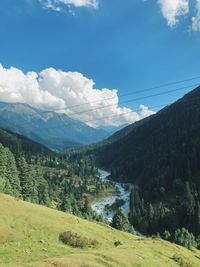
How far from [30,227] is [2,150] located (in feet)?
307

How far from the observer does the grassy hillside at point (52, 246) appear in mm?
48719

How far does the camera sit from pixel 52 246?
2280 inches

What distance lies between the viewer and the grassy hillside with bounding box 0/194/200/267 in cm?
4872

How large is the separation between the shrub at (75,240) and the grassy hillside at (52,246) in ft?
3.73

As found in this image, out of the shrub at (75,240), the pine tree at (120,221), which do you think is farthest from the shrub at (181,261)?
the pine tree at (120,221)

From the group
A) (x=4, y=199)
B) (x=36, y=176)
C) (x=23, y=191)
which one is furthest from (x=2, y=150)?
(x=4, y=199)

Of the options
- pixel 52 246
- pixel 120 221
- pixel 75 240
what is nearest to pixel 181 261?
pixel 75 240

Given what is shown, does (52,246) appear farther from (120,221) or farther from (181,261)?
(120,221)

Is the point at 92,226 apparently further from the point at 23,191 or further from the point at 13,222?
the point at 23,191

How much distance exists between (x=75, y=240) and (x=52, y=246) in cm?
555

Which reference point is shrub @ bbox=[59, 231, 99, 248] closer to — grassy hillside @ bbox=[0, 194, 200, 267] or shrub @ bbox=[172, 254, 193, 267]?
grassy hillside @ bbox=[0, 194, 200, 267]

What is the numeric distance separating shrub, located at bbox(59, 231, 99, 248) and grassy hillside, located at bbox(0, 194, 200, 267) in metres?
1.14

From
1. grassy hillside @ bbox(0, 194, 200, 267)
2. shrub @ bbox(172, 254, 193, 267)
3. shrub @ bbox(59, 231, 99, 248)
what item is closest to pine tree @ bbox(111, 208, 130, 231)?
grassy hillside @ bbox(0, 194, 200, 267)

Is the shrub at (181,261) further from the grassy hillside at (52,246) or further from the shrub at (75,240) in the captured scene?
the shrub at (75,240)
